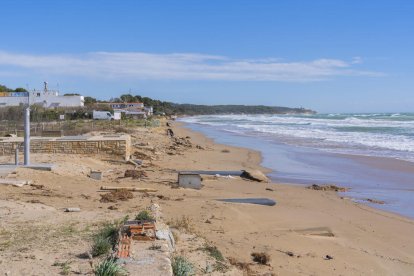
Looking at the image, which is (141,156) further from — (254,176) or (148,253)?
(148,253)

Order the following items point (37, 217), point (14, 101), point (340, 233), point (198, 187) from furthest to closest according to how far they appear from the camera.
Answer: point (14, 101) → point (198, 187) → point (340, 233) → point (37, 217)

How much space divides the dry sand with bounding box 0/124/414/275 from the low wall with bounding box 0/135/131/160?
77.2 inches

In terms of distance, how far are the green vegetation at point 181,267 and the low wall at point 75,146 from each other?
1217 centimetres

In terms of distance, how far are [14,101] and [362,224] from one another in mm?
55780

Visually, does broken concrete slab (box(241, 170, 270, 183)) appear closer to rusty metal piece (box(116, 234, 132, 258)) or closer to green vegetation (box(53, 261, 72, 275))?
rusty metal piece (box(116, 234, 132, 258))

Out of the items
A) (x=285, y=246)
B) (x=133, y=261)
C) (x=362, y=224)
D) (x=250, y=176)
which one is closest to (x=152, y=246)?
(x=133, y=261)

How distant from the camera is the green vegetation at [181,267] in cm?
591

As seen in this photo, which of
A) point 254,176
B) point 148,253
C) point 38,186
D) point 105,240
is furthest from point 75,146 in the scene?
point 148,253

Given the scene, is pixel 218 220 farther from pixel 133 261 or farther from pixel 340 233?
pixel 133 261

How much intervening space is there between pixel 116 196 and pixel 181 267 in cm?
582

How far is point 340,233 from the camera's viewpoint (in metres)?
9.61

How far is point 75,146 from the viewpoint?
1786cm

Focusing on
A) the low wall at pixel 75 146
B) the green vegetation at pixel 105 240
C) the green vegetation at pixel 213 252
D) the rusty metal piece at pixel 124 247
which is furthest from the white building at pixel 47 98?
the rusty metal piece at pixel 124 247

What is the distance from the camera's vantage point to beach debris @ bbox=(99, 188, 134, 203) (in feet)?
36.7
